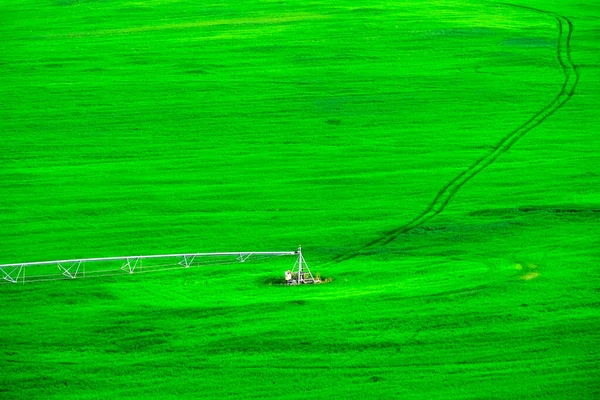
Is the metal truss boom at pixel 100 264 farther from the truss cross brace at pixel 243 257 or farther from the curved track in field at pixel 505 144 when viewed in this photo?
the curved track in field at pixel 505 144

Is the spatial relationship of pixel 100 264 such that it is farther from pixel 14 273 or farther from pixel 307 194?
pixel 307 194

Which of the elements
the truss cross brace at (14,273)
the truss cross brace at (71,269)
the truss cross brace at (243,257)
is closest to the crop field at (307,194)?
the truss cross brace at (243,257)

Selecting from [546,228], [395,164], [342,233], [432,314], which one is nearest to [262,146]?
[395,164]

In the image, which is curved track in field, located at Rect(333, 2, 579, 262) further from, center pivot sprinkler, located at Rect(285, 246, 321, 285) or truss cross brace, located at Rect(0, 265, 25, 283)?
truss cross brace, located at Rect(0, 265, 25, 283)

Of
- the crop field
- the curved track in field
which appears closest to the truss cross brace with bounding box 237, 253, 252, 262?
the crop field

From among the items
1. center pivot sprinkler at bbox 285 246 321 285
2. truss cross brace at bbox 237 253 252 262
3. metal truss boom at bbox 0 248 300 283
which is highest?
metal truss boom at bbox 0 248 300 283

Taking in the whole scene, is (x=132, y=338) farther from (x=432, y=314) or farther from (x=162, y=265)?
(x=432, y=314)
